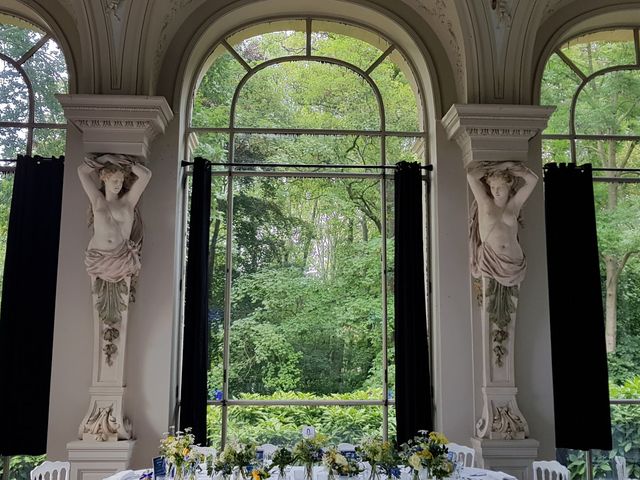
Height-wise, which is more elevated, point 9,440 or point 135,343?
point 135,343

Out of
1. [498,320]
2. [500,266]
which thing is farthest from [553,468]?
[500,266]

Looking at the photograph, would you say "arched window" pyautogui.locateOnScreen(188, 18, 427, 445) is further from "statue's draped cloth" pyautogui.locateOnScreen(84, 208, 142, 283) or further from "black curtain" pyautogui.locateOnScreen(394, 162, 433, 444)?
"statue's draped cloth" pyautogui.locateOnScreen(84, 208, 142, 283)

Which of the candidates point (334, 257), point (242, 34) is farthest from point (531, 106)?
point (242, 34)

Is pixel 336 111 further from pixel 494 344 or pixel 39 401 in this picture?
pixel 39 401

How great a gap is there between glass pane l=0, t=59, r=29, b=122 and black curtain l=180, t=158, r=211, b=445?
191 cm

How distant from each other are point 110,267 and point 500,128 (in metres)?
3.60

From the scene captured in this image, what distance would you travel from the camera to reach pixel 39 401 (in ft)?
19.1

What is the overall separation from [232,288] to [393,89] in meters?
2.85

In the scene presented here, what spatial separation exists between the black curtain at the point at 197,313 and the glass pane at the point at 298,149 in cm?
96

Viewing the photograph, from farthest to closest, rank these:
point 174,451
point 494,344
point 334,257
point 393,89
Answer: point 393,89 < point 334,257 < point 494,344 < point 174,451

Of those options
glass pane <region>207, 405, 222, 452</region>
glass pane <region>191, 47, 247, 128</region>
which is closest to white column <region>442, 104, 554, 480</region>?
glass pane <region>207, 405, 222, 452</region>

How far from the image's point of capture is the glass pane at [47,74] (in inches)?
258

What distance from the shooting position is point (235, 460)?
387cm

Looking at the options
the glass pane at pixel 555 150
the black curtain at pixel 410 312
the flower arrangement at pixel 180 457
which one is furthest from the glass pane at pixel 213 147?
the flower arrangement at pixel 180 457
